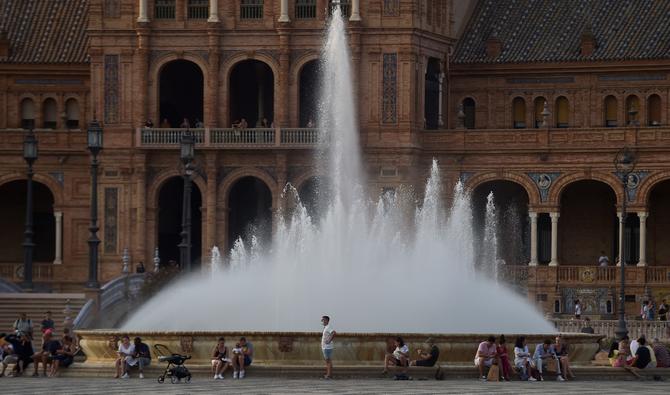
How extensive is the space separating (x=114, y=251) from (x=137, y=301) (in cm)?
1249

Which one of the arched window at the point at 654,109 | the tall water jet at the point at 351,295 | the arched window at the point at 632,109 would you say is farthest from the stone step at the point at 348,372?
the arched window at the point at 654,109

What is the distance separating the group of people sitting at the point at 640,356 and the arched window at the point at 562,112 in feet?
102

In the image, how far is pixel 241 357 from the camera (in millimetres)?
58000

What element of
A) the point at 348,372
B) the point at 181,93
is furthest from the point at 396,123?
the point at 348,372

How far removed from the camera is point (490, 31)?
94938 millimetres

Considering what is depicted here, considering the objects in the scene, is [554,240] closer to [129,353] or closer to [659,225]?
[659,225]

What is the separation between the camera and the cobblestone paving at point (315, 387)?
5388cm

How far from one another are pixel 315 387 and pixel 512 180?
3653 cm

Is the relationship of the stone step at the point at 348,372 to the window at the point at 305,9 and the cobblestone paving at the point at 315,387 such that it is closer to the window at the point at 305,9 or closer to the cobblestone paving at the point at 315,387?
the cobblestone paving at the point at 315,387

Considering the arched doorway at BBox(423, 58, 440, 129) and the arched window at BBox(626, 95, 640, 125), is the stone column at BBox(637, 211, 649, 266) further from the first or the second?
the arched doorway at BBox(423, 58, 440, 129)

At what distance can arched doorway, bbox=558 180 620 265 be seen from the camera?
92.4 m

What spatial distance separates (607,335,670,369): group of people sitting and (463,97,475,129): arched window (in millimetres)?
32294

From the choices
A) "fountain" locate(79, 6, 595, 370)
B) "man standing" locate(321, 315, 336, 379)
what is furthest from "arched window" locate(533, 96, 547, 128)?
"man standing" locate(321, 315, 336, 379)

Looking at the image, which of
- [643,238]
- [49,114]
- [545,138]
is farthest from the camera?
[49,114]
